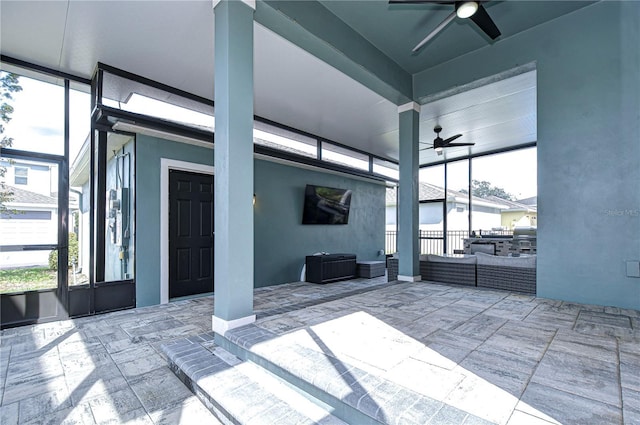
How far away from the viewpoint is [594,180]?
10.6ft

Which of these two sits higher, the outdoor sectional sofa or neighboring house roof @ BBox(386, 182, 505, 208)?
neighboring house roof @ BBox(386, 182, 505, 208)

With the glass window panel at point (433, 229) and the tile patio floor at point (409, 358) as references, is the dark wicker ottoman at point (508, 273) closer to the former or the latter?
the tile patio floor at point (409, 358)

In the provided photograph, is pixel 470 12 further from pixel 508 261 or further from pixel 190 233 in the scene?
pixel 190 233

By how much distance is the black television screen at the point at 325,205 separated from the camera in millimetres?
6609

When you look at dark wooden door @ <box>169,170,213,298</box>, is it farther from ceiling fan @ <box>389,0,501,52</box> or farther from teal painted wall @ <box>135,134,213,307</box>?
ceiling fan @ <box>389,0,501,52</box>

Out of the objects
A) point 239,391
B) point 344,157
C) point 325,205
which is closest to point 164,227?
point 239,391

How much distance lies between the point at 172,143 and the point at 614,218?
559 cm

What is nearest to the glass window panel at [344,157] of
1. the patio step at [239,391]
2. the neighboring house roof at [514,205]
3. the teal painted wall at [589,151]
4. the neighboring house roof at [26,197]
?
the teal painted wall at [589,151]

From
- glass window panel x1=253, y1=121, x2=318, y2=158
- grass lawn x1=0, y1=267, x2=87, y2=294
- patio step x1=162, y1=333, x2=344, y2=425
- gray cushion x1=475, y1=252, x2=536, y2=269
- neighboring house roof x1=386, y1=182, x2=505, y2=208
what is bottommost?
patio step x1=162, y1=333, x2=344, y2=425

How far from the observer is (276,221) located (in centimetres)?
Answer: 612

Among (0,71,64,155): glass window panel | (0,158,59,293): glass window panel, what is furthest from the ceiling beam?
(0,158,59,293): glass window panel

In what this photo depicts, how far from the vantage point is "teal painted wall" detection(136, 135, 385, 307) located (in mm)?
4383

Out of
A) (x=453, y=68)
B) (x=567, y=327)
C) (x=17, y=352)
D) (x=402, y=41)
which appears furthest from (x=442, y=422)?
(x=453, y=68)

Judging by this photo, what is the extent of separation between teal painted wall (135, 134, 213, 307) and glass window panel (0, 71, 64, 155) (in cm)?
91
